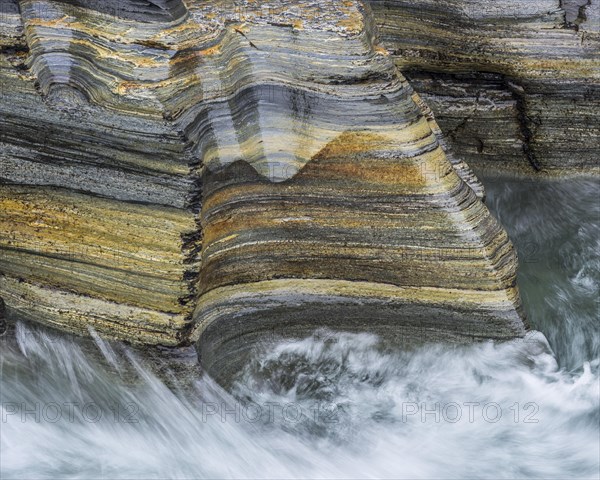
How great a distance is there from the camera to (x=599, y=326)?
4473mm

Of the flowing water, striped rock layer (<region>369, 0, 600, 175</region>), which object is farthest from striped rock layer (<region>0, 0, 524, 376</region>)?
striped rock layer (<region>369, 0, 600, 175</region>)

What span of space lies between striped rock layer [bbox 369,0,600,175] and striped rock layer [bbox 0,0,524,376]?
0.69m

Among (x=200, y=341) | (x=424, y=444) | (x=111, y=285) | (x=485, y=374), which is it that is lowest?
(x=424, y=444)

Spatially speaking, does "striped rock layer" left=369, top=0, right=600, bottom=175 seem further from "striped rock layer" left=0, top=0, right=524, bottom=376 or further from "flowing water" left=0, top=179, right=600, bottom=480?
"flowing water" left=0, top=179, right=600, bottom=480

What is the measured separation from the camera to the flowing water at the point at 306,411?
3871 millimetres

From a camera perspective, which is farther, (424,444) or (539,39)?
(539,39)

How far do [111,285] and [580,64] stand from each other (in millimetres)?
2695

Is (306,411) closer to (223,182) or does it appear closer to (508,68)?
(223,182)

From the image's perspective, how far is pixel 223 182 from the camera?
376 centimetres

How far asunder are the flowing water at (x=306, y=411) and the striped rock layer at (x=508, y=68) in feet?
4.03

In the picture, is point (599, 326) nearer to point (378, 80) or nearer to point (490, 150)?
point (490, 150)

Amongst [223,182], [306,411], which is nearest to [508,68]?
[223,182]

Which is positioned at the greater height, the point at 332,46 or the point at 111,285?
the point at 332,46

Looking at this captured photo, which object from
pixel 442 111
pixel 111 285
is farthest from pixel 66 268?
pixel 442 111
